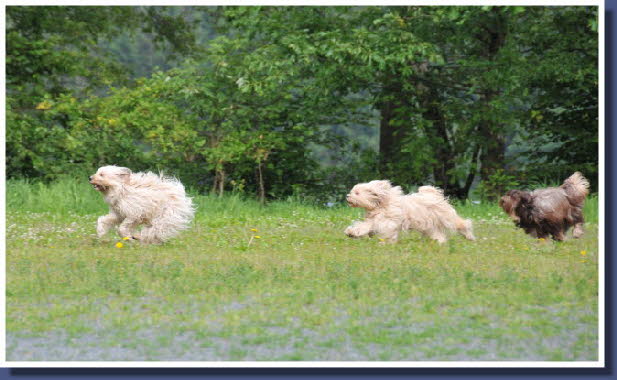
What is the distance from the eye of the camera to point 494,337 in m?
7.35

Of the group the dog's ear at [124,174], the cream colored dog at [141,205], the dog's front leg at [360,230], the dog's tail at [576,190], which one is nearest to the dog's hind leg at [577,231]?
the dog's tail at [576,190]

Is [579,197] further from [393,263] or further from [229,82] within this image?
[229,82]

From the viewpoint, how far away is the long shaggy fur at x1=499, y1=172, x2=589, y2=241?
500 inches

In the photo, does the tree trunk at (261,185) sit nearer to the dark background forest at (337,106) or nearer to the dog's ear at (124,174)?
the dark background forest at (337,106)

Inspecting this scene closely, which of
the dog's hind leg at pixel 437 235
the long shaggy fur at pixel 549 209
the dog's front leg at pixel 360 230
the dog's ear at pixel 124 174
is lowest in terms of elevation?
the dog's hind leg at pixel 437 235

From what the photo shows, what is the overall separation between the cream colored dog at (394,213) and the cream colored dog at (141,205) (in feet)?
7.06

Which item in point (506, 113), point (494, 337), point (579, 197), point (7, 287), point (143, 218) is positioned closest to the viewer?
point (494, 337)

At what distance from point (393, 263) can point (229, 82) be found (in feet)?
33.1

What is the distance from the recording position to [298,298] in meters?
8.84

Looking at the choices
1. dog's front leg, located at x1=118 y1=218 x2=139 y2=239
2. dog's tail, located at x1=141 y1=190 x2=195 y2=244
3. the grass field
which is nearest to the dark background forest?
the grass field

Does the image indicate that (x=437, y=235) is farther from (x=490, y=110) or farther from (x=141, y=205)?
(x=490, y=110)

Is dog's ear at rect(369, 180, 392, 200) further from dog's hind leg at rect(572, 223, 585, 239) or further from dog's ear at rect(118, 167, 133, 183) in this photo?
dog's ear at rect(118, 167, 133, 183)

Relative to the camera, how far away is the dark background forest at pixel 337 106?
18.5 m

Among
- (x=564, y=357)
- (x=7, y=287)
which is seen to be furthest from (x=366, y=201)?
(x=564, y=357)
